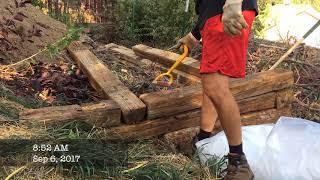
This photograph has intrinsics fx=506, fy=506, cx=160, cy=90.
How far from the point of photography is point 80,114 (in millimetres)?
3211

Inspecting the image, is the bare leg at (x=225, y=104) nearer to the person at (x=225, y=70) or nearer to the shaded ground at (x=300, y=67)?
the person at (x=225, y=70)

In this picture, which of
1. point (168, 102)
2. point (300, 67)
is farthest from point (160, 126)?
point (300, 67)

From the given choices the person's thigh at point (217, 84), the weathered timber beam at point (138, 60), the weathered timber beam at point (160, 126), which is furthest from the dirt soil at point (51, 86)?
the person's thigh at point (217, 84)

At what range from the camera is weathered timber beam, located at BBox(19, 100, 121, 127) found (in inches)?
123

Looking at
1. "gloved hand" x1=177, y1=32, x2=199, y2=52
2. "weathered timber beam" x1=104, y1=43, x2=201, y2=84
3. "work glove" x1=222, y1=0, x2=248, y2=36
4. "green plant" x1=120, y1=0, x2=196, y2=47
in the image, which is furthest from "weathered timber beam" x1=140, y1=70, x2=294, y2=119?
"green plant" x1=120, y1=0, x2=196, y2=47

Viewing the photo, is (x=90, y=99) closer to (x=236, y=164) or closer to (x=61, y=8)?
(x=236, y=164)

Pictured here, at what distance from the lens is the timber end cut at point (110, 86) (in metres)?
3.43

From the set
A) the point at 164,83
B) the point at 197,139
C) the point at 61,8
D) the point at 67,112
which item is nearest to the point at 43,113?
the point at 67,112

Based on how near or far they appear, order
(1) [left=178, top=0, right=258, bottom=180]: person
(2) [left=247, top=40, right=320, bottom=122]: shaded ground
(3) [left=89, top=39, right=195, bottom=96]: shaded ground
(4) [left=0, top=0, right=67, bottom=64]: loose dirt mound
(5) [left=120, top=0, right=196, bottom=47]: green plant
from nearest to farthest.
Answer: (1) [left=178, top=0, right=258, bottom=180]: person
(3) [left=89, top=39, right=195, bottom=96]: shaded ground
(4) [left=0, top=0, right=67, bottom=64]: loose dirt mound
(2) [left=247, top=40, right=320, bottom=122]: shaded ground
(5) [left=120, top=0, right=196, bottom=47]: green plant

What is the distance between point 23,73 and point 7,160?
1725 millimetres

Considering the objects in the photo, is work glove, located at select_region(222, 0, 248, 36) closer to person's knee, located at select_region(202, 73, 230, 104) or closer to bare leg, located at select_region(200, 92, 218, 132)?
person's knee, located at select_region(202, 73, 230, 104)

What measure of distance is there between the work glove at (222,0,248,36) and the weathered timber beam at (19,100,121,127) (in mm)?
1026

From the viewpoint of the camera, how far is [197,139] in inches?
139

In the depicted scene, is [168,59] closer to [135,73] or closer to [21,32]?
[135,73]
